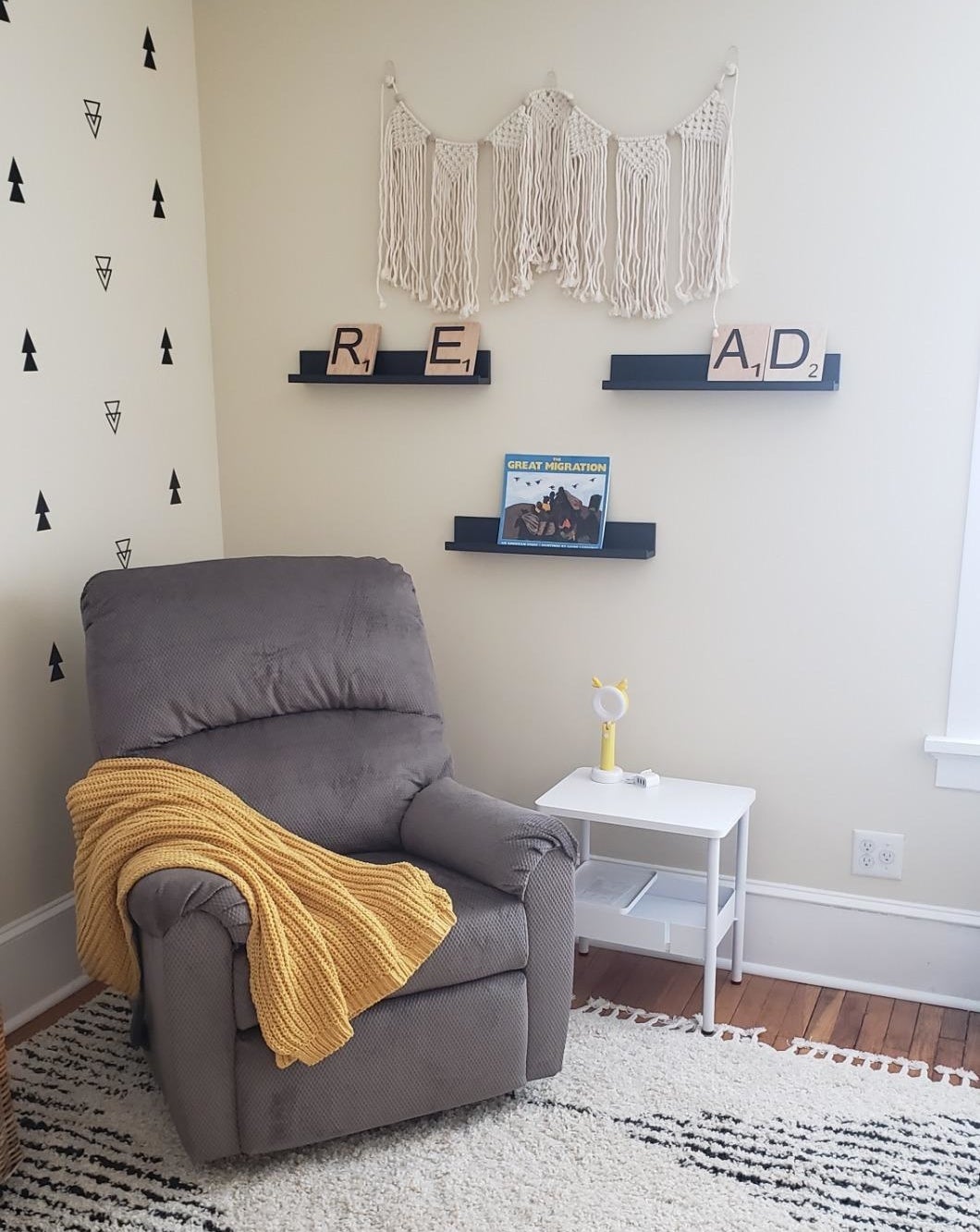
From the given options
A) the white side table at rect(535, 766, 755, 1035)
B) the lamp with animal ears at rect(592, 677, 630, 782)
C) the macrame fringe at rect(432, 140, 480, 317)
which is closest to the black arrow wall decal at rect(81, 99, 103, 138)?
the macrame fringe at rect(432, 140, 480, 317)

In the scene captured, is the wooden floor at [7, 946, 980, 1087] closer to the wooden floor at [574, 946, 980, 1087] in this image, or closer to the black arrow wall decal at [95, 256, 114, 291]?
→ the wooden floor at [574, 946, 980, 1087]

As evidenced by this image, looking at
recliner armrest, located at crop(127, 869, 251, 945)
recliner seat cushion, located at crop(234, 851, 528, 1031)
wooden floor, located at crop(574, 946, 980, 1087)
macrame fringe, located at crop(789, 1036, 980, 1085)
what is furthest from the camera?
wooden floor, located at crop(574, 946, 980, 1087)

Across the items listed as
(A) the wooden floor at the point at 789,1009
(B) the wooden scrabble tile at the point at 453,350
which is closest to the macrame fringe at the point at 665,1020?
(A) the wooden floor at the point at 789,1009

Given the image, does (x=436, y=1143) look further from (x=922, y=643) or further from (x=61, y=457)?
(x=61, y=457)

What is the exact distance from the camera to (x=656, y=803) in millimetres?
2582

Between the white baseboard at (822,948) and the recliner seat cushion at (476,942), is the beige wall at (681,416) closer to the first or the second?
the white baseboard at (822,948)

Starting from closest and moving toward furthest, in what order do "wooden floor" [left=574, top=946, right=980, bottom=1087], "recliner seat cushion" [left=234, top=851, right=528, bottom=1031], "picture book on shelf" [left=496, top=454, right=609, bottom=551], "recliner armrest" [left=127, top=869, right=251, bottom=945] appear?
"recliner armrest" [left=127, top=869, right=251, bottom=945]
"recliner seat cushion" [left=234, top=851, right=528, bottom=1031]
"wooden floor" [left=574, top=946, right=980, bottom=1087]
"picture book on shelf" [left=496, top=454, right=609, bottom=551]

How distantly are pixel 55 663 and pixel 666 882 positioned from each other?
1.53m

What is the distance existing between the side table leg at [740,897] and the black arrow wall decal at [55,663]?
1.60 metres

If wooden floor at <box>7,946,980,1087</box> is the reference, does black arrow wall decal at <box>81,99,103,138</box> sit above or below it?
above

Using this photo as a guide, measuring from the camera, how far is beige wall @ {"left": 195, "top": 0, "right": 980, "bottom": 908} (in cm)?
247

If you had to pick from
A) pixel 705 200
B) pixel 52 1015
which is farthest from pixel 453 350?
pixel 52 1015

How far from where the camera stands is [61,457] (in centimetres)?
265

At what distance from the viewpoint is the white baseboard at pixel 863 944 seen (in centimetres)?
260
